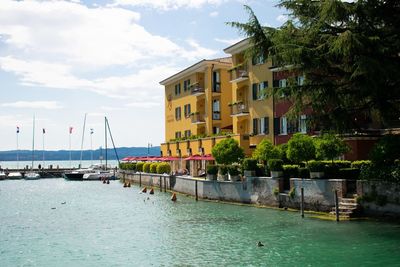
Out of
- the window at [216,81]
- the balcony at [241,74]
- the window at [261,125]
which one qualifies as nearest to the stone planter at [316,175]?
the window at [261,125]

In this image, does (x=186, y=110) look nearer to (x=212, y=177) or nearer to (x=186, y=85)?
(x=186, y=85)

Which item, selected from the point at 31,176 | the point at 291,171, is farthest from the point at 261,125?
the point at 31,176

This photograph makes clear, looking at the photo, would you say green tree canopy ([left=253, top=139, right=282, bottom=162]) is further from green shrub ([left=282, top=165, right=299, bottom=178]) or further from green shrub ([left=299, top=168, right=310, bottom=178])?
green shrub ([left=299, top=168, right=310, bottom=178])

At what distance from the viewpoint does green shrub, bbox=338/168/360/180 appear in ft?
113

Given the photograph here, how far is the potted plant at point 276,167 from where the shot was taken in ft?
128

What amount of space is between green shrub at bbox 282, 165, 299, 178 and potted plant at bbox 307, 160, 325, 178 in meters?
2.65

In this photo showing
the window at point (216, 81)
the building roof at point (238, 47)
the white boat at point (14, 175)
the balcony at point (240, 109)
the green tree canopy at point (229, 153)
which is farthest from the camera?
the white boat at point (14, 175)

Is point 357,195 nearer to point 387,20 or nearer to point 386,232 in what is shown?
point 386,232

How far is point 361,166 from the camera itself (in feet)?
111

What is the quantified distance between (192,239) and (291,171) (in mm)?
12258

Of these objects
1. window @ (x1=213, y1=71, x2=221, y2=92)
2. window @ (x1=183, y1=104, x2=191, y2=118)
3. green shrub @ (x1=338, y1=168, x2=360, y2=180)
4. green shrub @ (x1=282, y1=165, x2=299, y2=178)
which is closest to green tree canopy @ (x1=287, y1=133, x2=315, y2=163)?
green shrub @ (x1=282, y1=165, x2=299, y2=178)

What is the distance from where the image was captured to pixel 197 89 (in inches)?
2645

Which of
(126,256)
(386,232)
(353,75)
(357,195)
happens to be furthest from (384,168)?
(126,256)

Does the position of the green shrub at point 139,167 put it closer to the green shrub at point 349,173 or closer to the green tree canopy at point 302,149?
the green tree canopy at point 302,149
